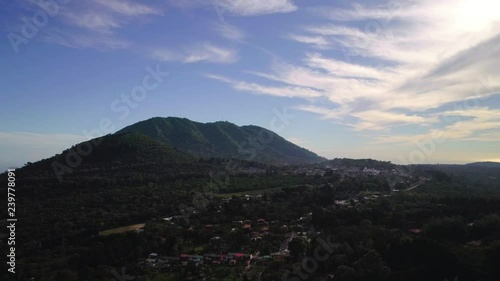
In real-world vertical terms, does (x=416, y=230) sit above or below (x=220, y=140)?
below

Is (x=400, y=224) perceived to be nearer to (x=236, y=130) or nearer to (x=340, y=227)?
(x=340, y=227)

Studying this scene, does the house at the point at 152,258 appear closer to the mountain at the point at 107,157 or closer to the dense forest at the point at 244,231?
the dense forest at the point at 244,231

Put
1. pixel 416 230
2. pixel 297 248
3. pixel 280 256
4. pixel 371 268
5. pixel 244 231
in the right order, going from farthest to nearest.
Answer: pixel 244 231 → pixel 416 230 → pixel 280 256 → pixel 297 248 → pixel 371 268

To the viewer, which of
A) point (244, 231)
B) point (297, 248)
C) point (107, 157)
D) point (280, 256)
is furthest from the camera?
point (107, 157)

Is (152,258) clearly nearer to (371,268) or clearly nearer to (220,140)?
(371,268)

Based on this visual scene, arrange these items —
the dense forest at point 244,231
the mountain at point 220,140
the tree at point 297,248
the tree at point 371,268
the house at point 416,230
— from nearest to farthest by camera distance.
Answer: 1. the tree at point 371,268
2. the dense forest at point 244,231
3. the tree at point 297,248
4. the house at point 416,230
5. the mountain at point 220,140

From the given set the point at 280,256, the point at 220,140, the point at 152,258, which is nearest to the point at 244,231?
the point at 280,256

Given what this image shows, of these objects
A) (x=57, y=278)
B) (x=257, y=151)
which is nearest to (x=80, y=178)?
(x=57, y=278)

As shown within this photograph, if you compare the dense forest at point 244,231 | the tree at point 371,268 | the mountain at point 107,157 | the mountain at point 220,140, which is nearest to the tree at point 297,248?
the dense forest at point 244,231

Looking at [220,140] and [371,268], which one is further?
[220,140]
